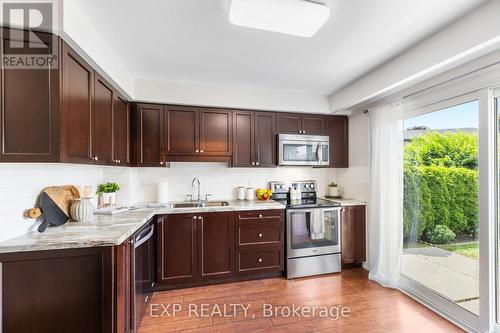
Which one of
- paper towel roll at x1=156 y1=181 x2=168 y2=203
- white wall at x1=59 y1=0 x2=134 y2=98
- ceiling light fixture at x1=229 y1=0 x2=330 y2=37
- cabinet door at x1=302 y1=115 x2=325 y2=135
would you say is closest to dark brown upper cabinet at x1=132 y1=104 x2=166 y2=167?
paper towel roll at x1=156 y1=181 x2=168 y2=203

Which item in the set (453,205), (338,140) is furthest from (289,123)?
(453,205)

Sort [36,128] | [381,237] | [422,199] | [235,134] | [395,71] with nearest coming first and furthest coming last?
[36,128] → [395,71] → [422,199] → [381,237] → [235,134]

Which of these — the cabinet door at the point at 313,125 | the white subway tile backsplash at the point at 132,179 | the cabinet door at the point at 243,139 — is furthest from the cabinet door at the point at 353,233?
the cabinet door at the point at 243,139

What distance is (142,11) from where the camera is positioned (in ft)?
5.36

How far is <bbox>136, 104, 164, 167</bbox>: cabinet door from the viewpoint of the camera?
293 cm

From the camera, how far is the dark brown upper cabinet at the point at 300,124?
11.1ft

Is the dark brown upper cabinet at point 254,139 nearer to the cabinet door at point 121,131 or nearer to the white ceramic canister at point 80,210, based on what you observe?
the cabinet door at point 121,131

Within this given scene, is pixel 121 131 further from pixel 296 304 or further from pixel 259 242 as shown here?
pixel 296 304

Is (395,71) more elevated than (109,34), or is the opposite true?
(109,34)

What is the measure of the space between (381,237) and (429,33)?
7.14 ft

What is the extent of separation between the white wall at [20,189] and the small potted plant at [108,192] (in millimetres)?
643

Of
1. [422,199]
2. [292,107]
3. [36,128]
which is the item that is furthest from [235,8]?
[422,199]

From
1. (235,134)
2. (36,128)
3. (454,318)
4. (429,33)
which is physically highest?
(429,33)

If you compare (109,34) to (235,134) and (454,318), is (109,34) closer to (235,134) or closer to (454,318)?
(235,134)
